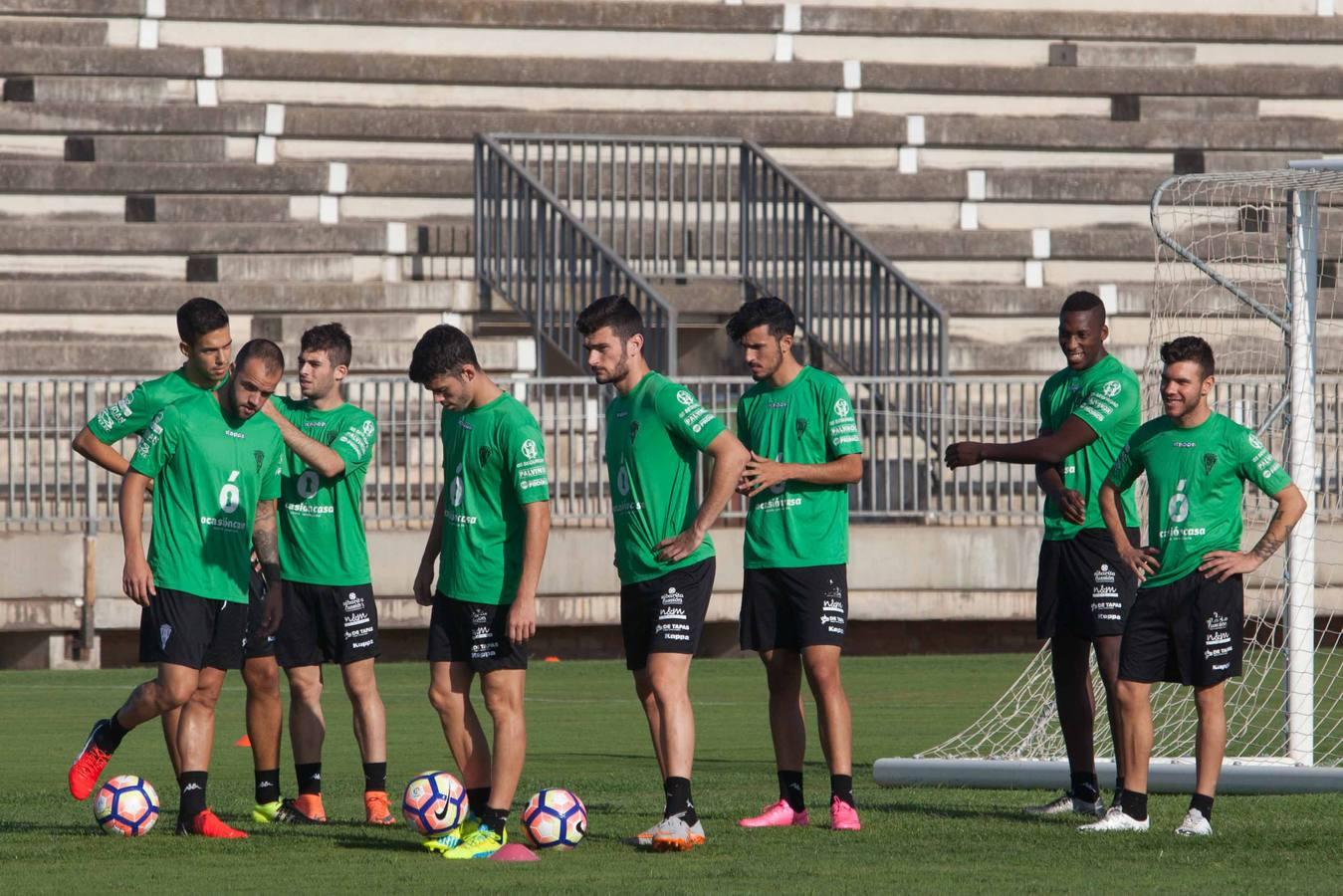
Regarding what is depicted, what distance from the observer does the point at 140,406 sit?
7.72 metres

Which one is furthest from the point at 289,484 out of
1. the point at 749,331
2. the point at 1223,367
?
the point at 1223,367

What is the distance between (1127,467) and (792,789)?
5.52 ft

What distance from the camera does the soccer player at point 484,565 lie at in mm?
7102

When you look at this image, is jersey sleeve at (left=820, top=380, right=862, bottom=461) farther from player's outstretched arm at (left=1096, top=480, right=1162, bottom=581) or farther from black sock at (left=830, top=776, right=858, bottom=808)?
black sock at (left=830, top=776, right=858, bottom=808)

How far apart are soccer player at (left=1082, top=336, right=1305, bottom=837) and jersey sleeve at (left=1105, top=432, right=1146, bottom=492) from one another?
92 mm

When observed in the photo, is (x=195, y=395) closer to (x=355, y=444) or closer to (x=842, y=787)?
(x=355, y=444)

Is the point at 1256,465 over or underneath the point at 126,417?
underneath

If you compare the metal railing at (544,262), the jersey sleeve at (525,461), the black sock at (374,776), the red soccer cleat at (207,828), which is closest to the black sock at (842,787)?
the jersey sleeve at (525,461)

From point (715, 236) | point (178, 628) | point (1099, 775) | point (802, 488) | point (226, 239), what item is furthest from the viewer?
point (715, 236)

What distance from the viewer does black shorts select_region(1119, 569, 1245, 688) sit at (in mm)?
7422

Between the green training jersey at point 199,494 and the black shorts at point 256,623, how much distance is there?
0.46 meters

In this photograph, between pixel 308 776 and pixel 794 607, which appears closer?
pixel 794 607

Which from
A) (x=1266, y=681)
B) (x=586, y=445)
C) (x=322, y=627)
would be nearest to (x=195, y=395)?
(x=322, y=627)

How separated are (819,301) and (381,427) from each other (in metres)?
5.30
